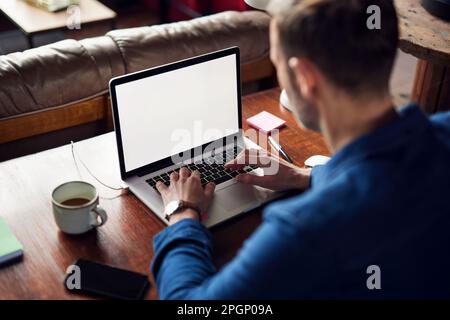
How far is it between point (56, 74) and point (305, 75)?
51.4 inches

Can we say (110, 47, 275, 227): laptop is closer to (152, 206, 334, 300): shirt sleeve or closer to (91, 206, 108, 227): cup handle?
(91, 206, 108, 227): cup handle

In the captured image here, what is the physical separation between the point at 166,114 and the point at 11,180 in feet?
1.37

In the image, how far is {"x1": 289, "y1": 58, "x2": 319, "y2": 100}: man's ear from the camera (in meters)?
0.89

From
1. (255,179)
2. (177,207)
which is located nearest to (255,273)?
(177,207)

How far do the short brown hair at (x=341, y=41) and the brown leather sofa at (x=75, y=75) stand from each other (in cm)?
126

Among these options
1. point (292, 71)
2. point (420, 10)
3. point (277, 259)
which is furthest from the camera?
point (420, 10)

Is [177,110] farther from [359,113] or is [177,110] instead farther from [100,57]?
[100,57]

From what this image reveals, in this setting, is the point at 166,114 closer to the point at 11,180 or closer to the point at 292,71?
the point at 11,180

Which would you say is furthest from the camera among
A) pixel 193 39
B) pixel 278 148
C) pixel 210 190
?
pixel 193 39

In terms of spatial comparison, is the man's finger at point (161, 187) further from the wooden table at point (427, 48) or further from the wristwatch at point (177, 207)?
the wooden table at point (427, 48)

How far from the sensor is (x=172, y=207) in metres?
1.22

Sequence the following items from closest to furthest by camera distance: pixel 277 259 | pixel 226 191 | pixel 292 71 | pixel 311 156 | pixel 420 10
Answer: pixel 277 259 < pixel 292 71 < pixel 226 191 < pixel 311 156 < pixel 420 10

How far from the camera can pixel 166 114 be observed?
1.40 meters
